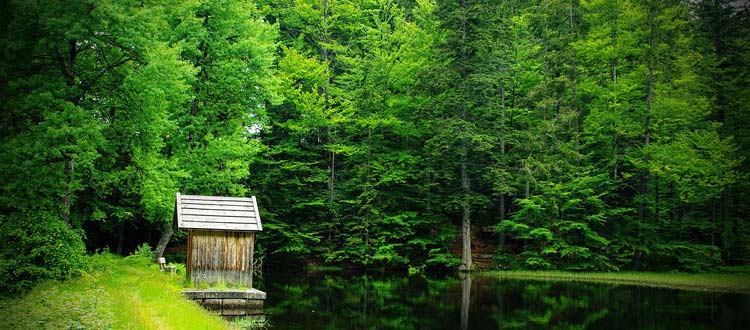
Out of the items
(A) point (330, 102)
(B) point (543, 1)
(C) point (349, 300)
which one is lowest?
(C) point (349, 300)

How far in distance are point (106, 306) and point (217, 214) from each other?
304 inches

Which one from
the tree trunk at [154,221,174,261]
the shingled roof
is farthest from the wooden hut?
the tree trunk at [154,221,174,261]

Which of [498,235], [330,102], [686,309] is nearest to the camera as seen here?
[686,309]

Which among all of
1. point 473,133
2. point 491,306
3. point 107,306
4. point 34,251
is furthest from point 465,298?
point 473,133

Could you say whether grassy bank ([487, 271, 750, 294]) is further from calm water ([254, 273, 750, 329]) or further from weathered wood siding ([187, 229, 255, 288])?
weathered wood siding ([187, 229, 255, 288])

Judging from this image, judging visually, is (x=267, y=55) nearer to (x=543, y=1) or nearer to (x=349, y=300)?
(x=349, y=300)

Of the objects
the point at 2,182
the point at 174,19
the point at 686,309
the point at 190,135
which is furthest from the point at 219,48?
the point at 686,309

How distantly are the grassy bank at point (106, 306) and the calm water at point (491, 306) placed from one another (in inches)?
109

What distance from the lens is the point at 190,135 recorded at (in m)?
27.9

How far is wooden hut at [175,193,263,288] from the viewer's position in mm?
19453

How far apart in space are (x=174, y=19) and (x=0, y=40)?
9.44m

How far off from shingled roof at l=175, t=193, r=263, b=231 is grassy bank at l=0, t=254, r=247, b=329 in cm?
202

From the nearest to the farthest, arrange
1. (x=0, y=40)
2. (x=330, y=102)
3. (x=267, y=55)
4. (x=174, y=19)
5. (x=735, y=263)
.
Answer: (x=0, y=40)
(x=174, y=19)
(x=267, y=55)
(x=735, y=263)
(x=330, y=102)

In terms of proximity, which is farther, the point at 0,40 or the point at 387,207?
the point at 387,207
